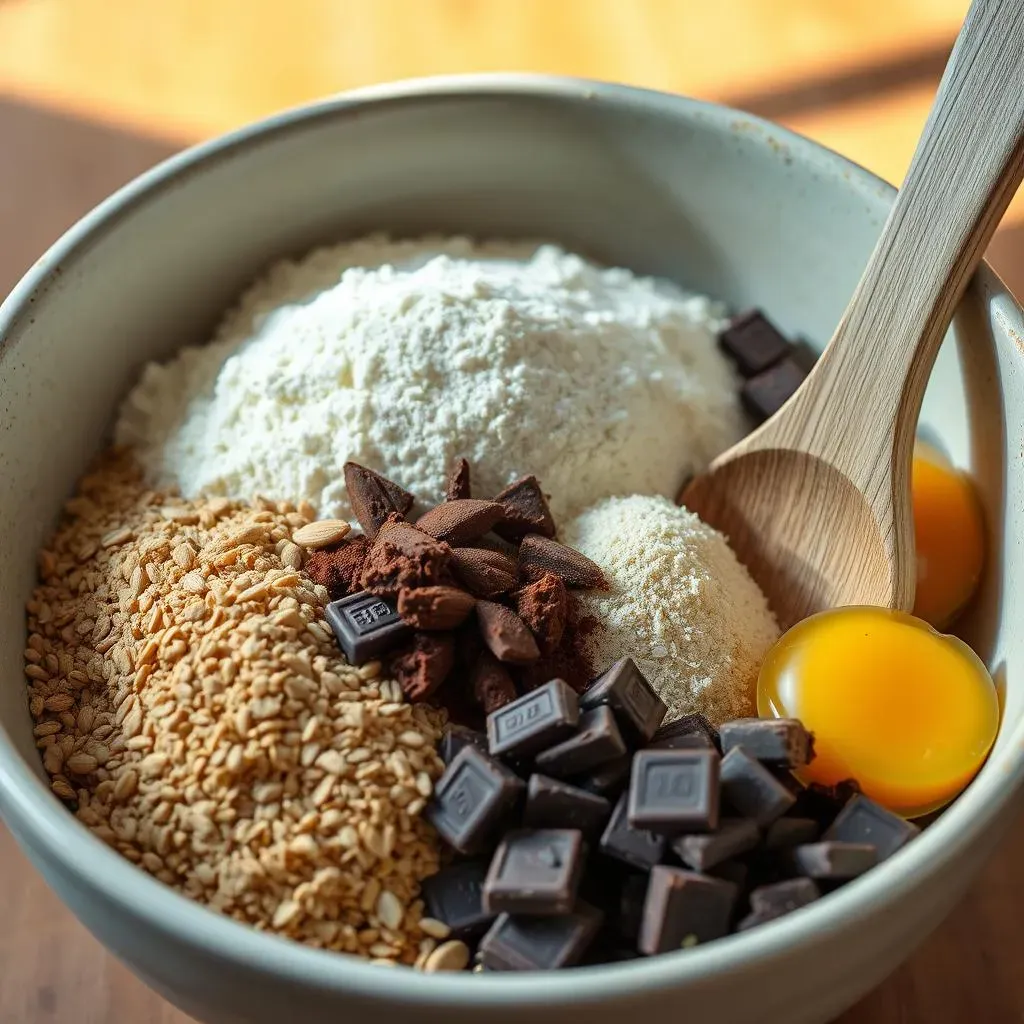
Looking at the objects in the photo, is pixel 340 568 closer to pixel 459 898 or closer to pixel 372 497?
pixel 372 497

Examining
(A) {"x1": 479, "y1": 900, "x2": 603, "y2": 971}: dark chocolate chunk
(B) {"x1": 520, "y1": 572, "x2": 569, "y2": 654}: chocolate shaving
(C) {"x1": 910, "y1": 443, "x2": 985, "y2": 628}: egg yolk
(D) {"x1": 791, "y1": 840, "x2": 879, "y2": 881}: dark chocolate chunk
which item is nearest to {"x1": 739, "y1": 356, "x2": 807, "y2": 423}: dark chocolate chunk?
(C) {"x1": 910, "y1": 443, "x2": 985, "y2": 628}: egg yolk

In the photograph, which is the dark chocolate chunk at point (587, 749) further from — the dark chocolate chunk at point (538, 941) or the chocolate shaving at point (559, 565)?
the chocolate shaving at point (559, 565)

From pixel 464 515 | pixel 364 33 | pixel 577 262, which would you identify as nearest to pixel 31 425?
pixel 464 515

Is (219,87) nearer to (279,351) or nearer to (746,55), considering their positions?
(279,351)

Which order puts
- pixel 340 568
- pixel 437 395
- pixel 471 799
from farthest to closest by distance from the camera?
pixel 437 395 → pixel 340 568 → pixel 471 799

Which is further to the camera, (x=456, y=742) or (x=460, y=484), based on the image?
(x=460, y=484)

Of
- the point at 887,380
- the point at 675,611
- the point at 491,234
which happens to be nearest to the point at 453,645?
the point at 675,611

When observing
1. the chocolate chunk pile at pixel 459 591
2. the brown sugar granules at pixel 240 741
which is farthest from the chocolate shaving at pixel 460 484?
the brown sugar granules at pixel 240 741

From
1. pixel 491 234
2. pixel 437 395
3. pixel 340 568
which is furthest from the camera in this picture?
pixel 491 234
